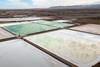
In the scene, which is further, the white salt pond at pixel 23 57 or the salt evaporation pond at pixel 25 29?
the salt evaporation pond at pixel 25 29

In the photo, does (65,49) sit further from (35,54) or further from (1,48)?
(1,48)

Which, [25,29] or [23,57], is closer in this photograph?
[23,57]

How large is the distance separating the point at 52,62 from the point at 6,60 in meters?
0.60

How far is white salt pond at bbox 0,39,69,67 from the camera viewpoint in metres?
1.36

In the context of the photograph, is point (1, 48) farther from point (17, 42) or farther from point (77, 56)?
A: point (77, 56)

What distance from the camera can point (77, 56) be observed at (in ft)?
4.96

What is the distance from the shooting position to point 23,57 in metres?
1.55

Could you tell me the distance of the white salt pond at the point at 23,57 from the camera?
1363 millimetres

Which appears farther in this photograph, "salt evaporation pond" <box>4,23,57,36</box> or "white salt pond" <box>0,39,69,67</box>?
"salt evaporation pond" <box>4,23,57,36</box>

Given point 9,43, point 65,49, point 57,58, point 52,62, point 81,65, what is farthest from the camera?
point 9,43

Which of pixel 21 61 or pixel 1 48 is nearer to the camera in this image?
pixel 21 61

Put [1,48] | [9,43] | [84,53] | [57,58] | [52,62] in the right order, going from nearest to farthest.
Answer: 1. [52,62]
2. [57,58]
3. [84,53]
4. [1,48]
5. [9,43]

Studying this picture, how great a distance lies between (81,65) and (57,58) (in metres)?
0.33

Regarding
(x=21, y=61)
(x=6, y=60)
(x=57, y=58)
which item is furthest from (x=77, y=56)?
(x=6, y=60)
